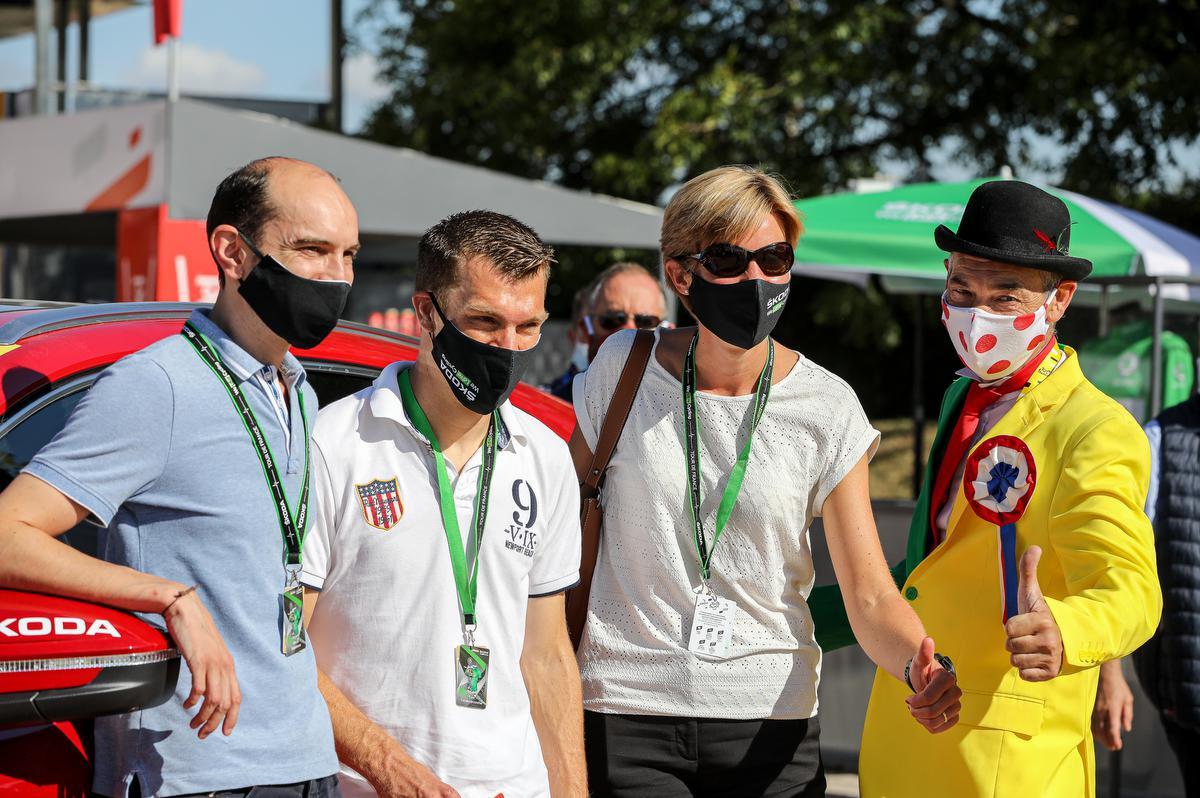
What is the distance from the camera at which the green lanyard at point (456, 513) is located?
8.32ft

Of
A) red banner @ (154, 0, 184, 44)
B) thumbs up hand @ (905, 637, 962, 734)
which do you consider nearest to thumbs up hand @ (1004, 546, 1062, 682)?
thumbs up hand @ (905, 637, 962, 734)

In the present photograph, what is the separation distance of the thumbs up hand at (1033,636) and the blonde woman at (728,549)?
0.33 m

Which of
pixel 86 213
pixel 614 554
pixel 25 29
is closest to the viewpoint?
pixel 614 554

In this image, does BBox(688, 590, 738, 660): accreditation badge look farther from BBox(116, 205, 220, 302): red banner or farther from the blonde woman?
BBox(116, 205, 220, 302): red banner

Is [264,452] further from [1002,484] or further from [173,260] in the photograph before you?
[173,260]

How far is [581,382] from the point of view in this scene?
10.2 ft

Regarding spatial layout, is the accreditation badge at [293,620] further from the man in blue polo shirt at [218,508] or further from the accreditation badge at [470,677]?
the accreditation badge at [470,677]

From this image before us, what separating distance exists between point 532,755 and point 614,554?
0.49m

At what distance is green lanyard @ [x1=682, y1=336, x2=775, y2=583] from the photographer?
9.44 feet

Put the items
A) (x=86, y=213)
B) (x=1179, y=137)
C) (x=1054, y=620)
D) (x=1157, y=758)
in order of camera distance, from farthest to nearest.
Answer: (x=1179, y=137) < (x=86, y=213) < (x=1157, y=758) < (x=1054, y=620)

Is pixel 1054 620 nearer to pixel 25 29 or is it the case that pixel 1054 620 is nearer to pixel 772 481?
pixel 772 481

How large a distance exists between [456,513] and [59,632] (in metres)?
0.73

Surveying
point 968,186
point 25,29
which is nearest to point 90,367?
point 968,186

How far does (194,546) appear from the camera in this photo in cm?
222
